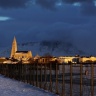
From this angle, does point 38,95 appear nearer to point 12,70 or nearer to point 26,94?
point 26,94

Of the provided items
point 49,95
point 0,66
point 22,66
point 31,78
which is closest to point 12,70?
point 22,66

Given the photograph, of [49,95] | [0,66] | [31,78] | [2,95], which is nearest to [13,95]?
[2,95]

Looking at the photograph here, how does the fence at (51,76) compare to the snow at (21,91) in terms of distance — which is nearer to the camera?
the fence at (51,76)

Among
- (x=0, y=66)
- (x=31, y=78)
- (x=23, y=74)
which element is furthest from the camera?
(x=0, y=66)

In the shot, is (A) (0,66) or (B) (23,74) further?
(A) (0,66)

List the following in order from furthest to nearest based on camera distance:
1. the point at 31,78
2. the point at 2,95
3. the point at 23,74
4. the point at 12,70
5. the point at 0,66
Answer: the point at 0,66
the point at 12,70
the point at 23,74
the point at 31,78
the point at 2,95

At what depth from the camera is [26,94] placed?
27.4m

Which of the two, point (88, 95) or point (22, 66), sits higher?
point (22, 66)

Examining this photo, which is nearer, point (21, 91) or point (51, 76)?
point (21, 91)

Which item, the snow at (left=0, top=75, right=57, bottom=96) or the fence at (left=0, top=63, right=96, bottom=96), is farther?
the snow at (left=0, top=75, right=57, bottom=96)

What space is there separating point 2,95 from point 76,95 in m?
17.5

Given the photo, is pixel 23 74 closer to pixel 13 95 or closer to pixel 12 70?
pixel 12 70

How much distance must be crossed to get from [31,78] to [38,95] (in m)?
14.3

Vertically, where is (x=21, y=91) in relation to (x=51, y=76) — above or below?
below
